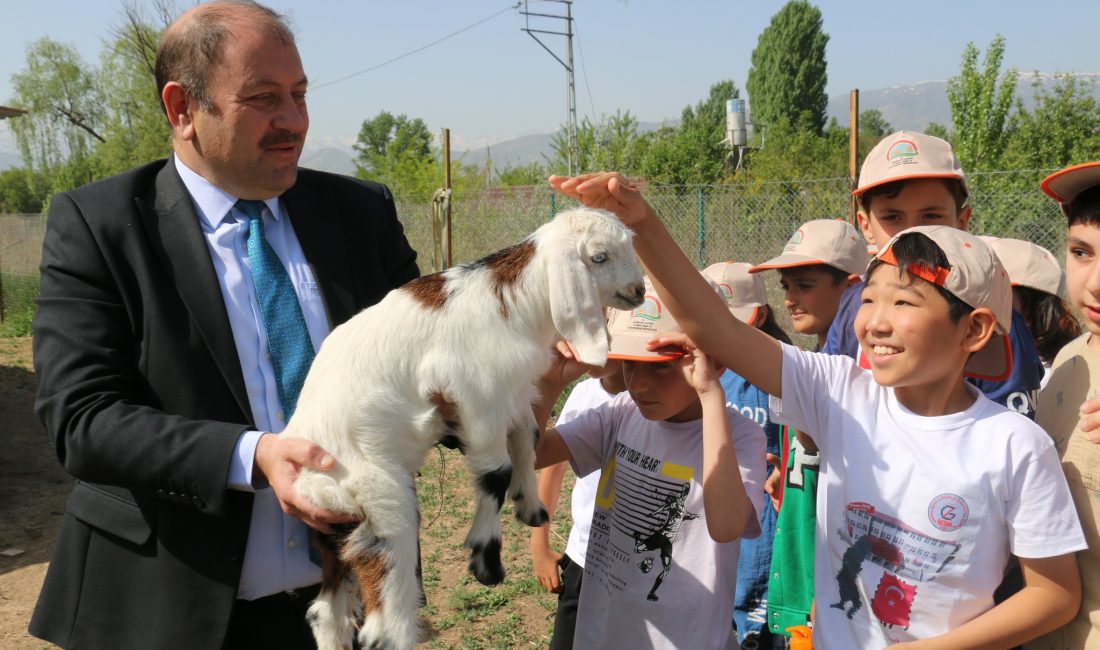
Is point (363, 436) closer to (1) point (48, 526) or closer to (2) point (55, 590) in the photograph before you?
(2) point (55, 590)

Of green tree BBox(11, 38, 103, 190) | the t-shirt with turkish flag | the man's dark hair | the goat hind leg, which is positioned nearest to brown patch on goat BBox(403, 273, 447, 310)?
the goat hind leg

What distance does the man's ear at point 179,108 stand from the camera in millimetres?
2400

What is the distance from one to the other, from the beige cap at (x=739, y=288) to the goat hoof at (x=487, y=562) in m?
2.03

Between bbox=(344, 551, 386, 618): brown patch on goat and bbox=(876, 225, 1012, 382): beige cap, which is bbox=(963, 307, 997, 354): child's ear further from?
bbox=(344, 551, 386, 618): brown patch on goat

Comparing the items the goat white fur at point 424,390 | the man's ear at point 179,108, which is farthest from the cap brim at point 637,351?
the man's ear at point 179,108

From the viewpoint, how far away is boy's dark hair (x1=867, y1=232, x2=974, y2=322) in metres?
2.36

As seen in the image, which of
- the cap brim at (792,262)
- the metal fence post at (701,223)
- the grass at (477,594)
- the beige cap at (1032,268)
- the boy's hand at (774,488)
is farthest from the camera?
the metal fence post at (701,223)

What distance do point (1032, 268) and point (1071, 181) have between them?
141cm

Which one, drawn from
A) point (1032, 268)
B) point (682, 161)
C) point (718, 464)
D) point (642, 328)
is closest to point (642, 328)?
point (642, 328)

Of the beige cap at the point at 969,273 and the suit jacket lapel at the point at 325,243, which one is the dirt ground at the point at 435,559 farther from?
the beige cap at the point at 969,273

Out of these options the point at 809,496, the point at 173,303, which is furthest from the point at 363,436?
the point at 809,496

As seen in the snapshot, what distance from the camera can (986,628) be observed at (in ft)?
7.25

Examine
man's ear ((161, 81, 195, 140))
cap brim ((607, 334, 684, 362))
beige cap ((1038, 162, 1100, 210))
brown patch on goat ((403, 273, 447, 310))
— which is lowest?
cap brim ((607, 334, 684, 362))

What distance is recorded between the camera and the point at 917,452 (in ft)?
7.85
